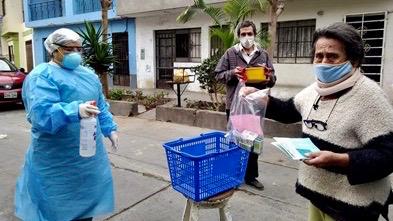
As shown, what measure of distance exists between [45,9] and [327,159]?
19071 mm

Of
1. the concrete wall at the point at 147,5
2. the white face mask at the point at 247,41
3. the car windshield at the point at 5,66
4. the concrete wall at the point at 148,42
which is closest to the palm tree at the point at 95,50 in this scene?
the concrete wall at the point at 147,5

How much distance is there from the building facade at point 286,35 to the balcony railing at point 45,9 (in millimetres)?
5905

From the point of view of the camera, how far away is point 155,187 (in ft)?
13.5

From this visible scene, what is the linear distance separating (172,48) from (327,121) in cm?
1105

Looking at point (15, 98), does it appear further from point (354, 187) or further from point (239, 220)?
point (354, 187)

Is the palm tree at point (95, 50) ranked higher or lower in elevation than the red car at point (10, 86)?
higher

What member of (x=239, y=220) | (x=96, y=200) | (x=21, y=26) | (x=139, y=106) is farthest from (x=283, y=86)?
(x=21, y=26)

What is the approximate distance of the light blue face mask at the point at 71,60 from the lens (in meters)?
2.52

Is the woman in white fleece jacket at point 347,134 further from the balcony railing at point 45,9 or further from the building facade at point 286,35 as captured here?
the balcony railing at point 45,9

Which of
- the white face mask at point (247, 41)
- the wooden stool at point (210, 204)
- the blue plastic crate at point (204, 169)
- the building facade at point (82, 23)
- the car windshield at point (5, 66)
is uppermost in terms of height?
the building facade at point (82, 23)

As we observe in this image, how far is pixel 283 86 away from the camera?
997 cm

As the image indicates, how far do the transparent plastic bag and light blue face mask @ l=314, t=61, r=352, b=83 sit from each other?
21.7 inches

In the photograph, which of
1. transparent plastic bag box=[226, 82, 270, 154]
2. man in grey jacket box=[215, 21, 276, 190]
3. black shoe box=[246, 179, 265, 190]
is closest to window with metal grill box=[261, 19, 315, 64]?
man in grey jacket box=[215, 21, 276, 190]

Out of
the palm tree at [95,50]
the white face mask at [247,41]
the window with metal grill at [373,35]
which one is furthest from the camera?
the palm tree at [95,50]
